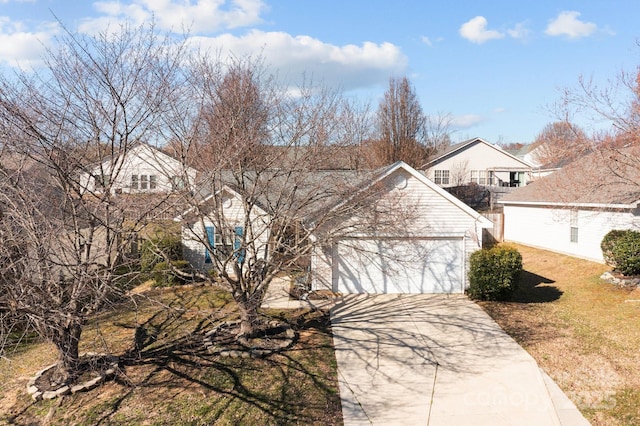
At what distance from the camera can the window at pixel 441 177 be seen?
3781cm

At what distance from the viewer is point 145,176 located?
32.2 ft

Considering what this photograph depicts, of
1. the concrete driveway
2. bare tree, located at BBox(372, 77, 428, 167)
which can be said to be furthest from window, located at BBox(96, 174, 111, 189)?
bare tree, located at BBox(372, 77, 428, 167)

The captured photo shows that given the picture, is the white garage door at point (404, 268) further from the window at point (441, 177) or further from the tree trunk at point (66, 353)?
the window at point (441, 177)

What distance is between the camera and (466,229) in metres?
13.4

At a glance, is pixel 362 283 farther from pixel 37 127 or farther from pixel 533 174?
pixel 533 174

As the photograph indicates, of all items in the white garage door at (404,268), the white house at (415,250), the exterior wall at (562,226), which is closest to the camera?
the white house at (415,250)

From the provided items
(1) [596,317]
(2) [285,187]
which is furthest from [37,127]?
(1) [596,317]

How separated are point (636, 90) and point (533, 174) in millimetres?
27589

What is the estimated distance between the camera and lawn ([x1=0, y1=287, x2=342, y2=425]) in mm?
6496

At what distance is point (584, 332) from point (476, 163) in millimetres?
30812

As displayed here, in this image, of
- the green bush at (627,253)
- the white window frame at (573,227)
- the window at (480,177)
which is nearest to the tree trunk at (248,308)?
the green bush at (627,253)

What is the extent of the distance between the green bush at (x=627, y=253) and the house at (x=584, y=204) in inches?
65.8

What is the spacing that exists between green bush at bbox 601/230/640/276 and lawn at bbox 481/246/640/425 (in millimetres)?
736

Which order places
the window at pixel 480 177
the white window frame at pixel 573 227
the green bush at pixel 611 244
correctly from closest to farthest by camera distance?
the green bush at pixel 611 244
the white window frame at pixel 573 227
the window at pixel 480 177
